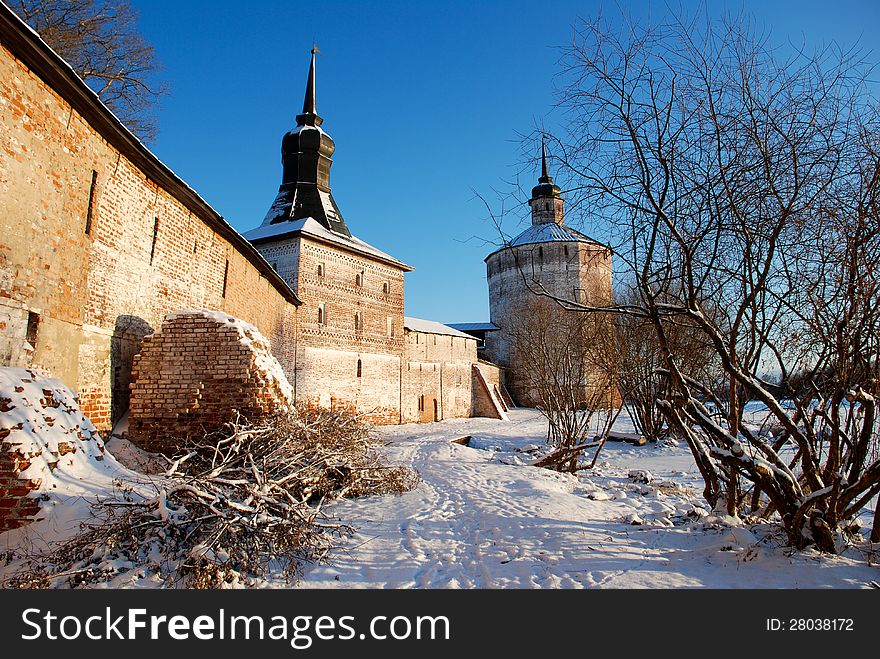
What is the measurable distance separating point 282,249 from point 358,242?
4.14 meters

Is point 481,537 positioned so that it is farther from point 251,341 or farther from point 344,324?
point 344,324

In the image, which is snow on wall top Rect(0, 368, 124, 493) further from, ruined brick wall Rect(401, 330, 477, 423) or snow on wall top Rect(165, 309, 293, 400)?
ruined brick wall Rect(401, 330, 477, 423)

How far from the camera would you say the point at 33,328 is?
4637mm

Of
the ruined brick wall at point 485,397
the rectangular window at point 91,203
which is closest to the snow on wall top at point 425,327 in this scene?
the ruined brick wall at point 485,397

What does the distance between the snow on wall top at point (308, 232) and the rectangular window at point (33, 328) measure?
14.9 meters

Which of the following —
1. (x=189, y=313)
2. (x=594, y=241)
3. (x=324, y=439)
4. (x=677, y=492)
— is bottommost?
(x=677, y=492)

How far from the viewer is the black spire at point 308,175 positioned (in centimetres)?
2200

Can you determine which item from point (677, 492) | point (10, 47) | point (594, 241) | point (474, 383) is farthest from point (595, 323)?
point (474, 383)

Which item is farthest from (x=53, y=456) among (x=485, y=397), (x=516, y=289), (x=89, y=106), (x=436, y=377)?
(x=516, y=289)

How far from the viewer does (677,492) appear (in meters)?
7.97

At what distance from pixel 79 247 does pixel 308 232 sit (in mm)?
14272

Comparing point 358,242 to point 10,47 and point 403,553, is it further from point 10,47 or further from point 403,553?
point 403,553

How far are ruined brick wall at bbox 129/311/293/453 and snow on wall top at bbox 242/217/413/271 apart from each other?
13.6 meters

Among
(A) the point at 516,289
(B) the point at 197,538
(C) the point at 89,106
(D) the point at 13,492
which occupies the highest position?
(A) the point at 516,289
